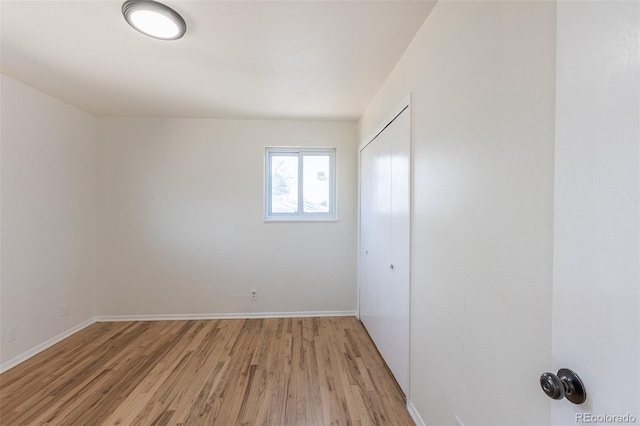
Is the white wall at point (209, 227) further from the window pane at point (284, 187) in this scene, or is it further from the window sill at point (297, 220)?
the window pane at point (284, 187)

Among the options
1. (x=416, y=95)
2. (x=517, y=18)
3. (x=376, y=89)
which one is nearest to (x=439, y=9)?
(x=416, y=95)

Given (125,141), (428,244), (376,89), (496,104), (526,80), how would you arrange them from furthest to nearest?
1. (125,141)
2. (376,89)
3. (428,244)
4. (496,104)
5. (526,80)

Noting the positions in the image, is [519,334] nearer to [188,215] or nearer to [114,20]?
[114,20]

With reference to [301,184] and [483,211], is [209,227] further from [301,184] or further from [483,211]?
[483,211]

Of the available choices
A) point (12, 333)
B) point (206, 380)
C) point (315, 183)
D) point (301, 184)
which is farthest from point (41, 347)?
point (315, 183)

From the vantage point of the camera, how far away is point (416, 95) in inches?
63.7

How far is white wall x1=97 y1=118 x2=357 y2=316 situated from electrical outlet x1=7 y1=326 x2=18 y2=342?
0.92 m

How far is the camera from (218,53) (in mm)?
1863

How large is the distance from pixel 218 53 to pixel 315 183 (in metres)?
1.91

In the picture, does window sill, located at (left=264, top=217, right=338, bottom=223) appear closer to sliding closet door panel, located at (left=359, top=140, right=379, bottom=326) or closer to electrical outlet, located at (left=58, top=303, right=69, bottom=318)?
sliding closet door panel, located at (left=359, top=140, right=379, bottom=326)

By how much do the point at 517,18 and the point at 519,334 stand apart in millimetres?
1060

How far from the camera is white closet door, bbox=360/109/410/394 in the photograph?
1782mm

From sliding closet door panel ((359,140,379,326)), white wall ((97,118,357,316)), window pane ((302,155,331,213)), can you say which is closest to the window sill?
white wall ((97,118,357,316))

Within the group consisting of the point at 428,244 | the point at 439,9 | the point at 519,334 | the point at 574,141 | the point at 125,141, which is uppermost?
the point at 439,9
